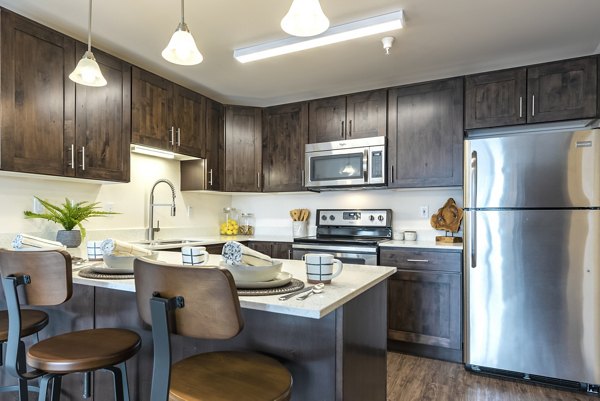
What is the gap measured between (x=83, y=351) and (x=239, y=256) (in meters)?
0.65

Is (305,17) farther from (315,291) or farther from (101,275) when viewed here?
(101,275)

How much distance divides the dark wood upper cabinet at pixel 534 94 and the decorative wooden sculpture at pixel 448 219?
28.0 inches

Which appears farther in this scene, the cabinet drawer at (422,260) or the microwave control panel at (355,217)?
the microwave control panel at (355,217)

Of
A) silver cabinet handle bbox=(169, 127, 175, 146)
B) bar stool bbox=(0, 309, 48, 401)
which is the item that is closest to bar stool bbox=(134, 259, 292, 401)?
bar stool bbox=(0, 309, 48, 401)

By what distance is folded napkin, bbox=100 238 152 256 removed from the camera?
4.90 ft

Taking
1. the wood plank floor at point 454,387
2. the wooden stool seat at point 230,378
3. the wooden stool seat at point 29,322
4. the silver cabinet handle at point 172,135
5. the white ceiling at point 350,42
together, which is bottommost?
the wood plank floor at point 454,387

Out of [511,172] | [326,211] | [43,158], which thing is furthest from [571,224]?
[43,158]

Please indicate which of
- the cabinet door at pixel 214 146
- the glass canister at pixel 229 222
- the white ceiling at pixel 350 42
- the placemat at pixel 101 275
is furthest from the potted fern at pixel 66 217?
the glass canister at pixel 229 222

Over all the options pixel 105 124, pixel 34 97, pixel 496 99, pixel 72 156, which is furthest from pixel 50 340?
pixel 496 99

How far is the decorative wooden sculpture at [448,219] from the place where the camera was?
3.11 meters

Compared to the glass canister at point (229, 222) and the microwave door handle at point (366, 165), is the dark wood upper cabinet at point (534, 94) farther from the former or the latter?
the glass canister at point (229, 222)

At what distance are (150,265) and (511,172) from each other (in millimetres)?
2419

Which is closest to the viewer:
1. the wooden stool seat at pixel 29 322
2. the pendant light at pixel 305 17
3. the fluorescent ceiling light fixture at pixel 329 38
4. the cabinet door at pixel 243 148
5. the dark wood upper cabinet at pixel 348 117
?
the pendant light at pixel 305 17

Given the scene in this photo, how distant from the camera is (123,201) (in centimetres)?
312
